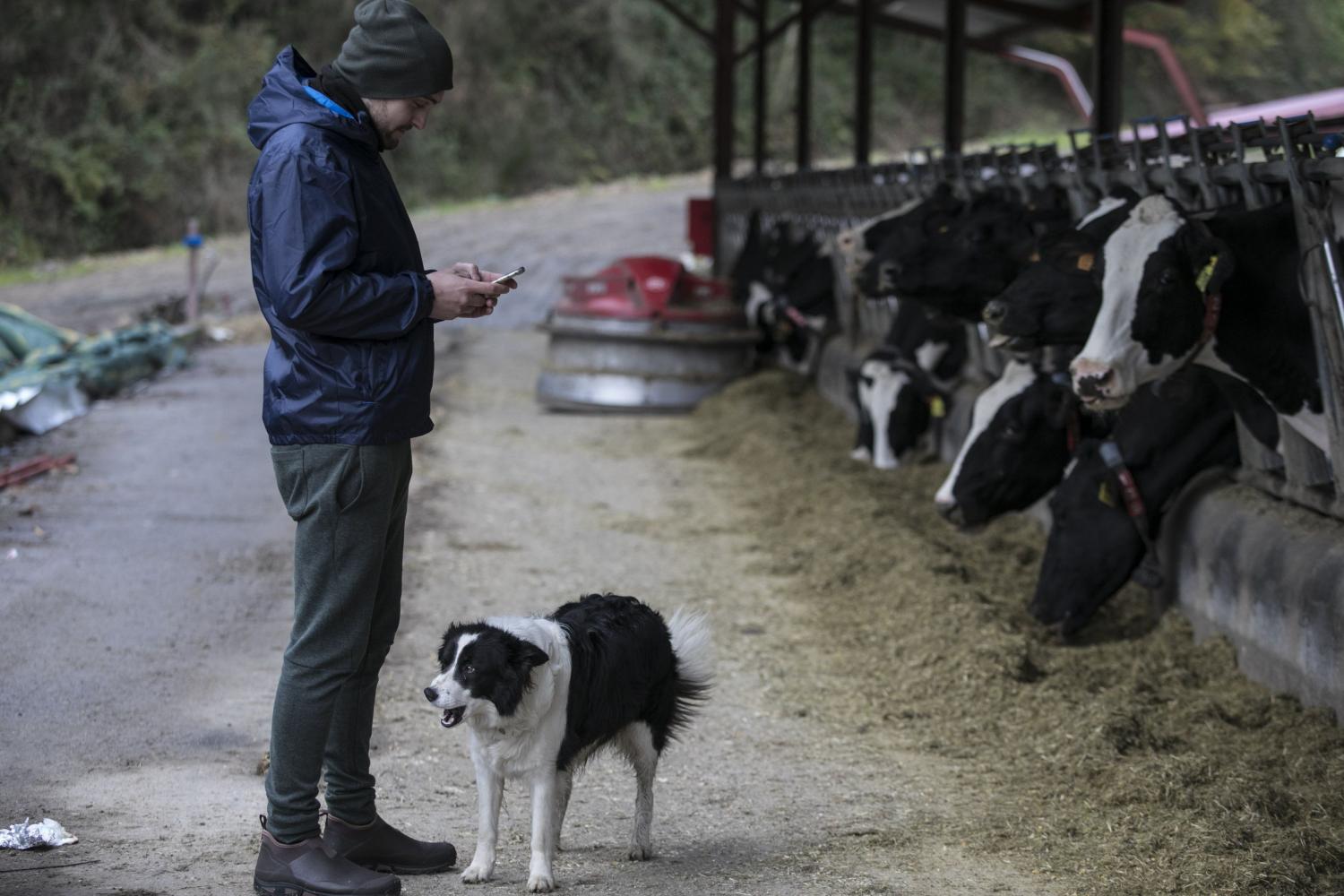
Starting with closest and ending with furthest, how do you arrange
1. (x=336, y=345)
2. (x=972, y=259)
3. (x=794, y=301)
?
(x=336, y=345)
(x=972, y=259)
(x=794, y=301)

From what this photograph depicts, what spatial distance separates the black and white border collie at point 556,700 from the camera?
3824mm

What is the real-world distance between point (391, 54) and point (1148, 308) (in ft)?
9.85

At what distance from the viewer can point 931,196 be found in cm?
966

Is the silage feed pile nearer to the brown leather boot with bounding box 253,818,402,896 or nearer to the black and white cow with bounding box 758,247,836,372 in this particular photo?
the brown leather boot with bounding box 253,818,402,896

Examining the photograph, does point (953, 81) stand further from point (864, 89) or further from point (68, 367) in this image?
point (68, 367)

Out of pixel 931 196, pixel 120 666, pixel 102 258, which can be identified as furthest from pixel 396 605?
pixel 102 258

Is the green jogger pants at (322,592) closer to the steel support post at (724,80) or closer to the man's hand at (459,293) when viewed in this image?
the man's hand at (459,293)

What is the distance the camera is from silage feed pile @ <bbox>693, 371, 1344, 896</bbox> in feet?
14.6

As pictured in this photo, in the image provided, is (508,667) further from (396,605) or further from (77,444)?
(77,444)

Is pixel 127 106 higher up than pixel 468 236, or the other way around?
pixel 127 106

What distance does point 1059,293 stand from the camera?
6289 mm

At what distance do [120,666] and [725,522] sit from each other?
4.20m

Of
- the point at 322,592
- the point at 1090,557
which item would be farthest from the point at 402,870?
the point at 1090,557

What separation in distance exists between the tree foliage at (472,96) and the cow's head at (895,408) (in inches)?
776
